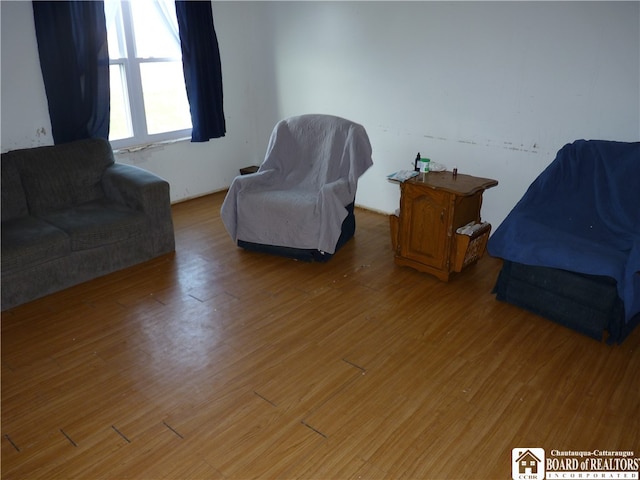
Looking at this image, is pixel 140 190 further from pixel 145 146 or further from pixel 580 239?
pixel 580 239

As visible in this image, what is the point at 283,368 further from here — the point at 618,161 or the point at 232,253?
the point at 618,161

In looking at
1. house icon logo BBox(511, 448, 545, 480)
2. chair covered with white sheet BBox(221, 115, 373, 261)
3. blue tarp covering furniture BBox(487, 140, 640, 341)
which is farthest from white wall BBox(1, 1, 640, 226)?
house icon logo BBox(511, 448, 545, 480)

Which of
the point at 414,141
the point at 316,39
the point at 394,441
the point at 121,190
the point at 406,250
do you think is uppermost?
the point at 316,39

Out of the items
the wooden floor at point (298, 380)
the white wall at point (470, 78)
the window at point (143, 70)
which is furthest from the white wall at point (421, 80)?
the wooden floor at point (298, 380)

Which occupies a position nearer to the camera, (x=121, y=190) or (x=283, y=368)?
(x=283, y=368)

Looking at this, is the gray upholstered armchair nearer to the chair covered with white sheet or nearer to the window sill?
the window sill

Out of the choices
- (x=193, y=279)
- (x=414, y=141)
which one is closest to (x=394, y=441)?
(x=193, y=279)

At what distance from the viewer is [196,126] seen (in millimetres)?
4895

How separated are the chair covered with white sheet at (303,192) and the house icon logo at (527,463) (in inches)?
71.7

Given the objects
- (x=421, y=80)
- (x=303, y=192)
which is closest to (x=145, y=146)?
(x=303, y=192)

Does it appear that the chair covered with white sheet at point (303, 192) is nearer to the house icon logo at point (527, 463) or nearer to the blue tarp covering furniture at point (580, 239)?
the blue tarp covering furniture at point (580, 239)

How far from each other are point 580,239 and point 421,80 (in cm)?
183

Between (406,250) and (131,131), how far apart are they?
2.75 metres

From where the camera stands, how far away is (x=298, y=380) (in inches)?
95.7
